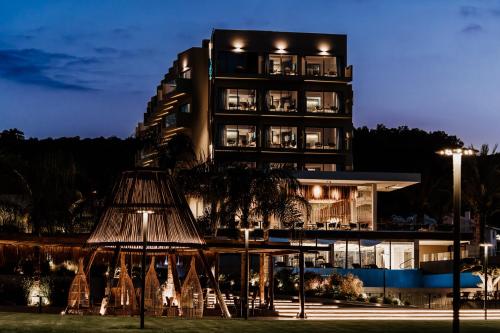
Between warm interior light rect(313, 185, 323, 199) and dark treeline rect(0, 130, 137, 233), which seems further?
warm interior light rect(313, 185, 323, 199)

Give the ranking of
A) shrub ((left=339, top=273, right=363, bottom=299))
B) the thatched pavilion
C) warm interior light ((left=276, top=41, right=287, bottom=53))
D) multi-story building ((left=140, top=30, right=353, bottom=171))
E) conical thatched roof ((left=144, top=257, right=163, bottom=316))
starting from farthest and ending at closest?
warm interior light ((left=276, top=41, right=287, bottom=53)), multi-story building ((left=140, top=30, right=353, bottom=171)), shrub ((left=339, top=273, right=363, bottom=299)), conical thatched roof ((left=144, top=257, right=163, bottom=316)), the thatched pavilion

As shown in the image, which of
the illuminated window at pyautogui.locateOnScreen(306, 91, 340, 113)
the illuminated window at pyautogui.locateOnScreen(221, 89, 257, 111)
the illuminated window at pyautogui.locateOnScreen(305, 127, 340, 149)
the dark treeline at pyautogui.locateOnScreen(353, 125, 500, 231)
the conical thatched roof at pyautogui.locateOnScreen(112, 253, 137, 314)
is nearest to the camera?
the conical thatched roof at pyautogui.locateOnScreen(112, 253, 137, 314)

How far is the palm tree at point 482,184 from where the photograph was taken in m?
69.1

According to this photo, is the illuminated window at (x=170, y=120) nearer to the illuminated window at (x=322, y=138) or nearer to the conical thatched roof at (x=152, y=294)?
the illuminated window at (x=322, y=138)

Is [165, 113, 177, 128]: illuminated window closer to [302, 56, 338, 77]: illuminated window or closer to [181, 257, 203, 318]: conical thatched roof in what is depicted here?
[302, 56, 338, 77]: illuminated window

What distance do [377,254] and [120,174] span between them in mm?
38990

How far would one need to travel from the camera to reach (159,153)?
2355 inches

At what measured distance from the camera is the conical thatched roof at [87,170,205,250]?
37719 mm

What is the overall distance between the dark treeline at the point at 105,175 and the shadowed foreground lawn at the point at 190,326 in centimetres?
942

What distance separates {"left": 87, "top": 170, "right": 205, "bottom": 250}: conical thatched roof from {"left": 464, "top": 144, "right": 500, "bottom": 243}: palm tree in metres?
35.7

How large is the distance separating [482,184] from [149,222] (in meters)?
38.1

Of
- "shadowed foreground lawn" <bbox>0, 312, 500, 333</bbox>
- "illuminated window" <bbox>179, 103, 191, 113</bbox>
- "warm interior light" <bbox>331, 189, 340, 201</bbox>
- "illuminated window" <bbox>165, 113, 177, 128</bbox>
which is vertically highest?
"illuminated window" <bbox>179, 103, 191, 113</bbox>

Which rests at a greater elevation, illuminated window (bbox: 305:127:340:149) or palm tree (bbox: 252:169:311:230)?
illuminated window (bbox: 305:127:340:149)

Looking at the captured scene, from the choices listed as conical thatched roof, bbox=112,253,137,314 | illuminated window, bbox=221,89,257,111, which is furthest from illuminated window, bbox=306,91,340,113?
conical thatched roof, bbox=112,253,137,314
